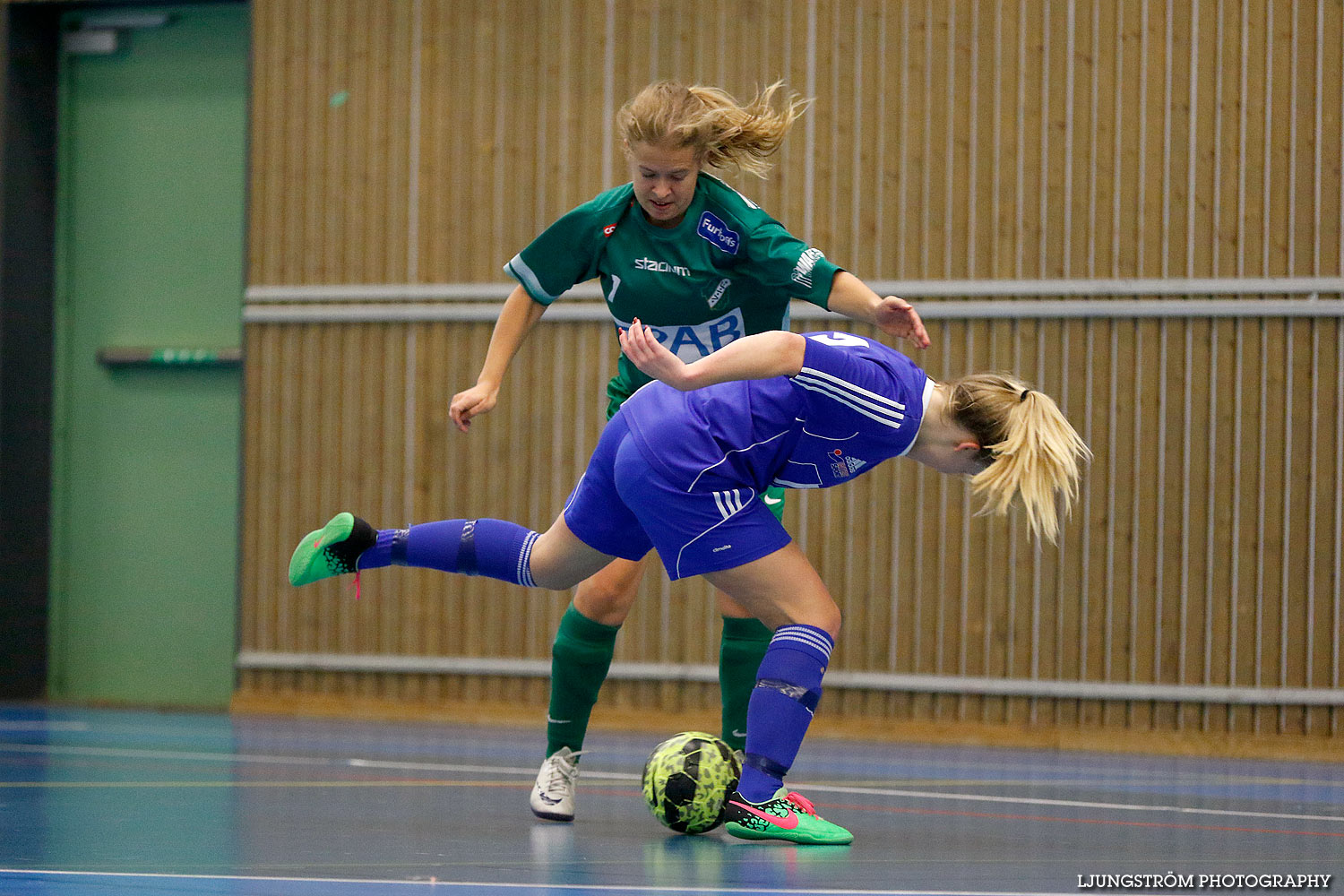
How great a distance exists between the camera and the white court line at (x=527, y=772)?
4.13 m

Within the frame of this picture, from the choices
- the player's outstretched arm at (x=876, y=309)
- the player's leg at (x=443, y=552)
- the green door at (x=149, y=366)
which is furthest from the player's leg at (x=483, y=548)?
the green door at (x=149, y=366)

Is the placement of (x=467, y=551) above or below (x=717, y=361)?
below

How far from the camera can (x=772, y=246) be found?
3.69 metres

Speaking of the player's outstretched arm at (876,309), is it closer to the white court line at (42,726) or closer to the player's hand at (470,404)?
the player's hand at (470,404)

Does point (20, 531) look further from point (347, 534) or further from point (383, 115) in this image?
point (347, 534)

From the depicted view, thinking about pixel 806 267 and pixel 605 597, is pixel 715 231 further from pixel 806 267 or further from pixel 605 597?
pixel 605 597

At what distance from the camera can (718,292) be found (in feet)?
12.4

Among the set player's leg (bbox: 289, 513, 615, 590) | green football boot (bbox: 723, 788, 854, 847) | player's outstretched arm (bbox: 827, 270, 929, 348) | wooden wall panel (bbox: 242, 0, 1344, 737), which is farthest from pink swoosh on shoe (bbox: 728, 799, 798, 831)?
wooden wall panel (bbox: 242, 0, 1344, 737)

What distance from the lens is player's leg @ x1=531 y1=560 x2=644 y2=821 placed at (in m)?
3.87

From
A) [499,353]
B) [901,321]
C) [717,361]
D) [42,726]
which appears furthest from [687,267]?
[42,726]

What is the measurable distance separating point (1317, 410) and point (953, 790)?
9.56ft

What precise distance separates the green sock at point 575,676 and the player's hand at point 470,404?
578 millimetres

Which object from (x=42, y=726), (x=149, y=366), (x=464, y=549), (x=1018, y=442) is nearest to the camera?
(x=1018, y=442)

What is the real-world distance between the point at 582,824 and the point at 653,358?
4.02 feet
